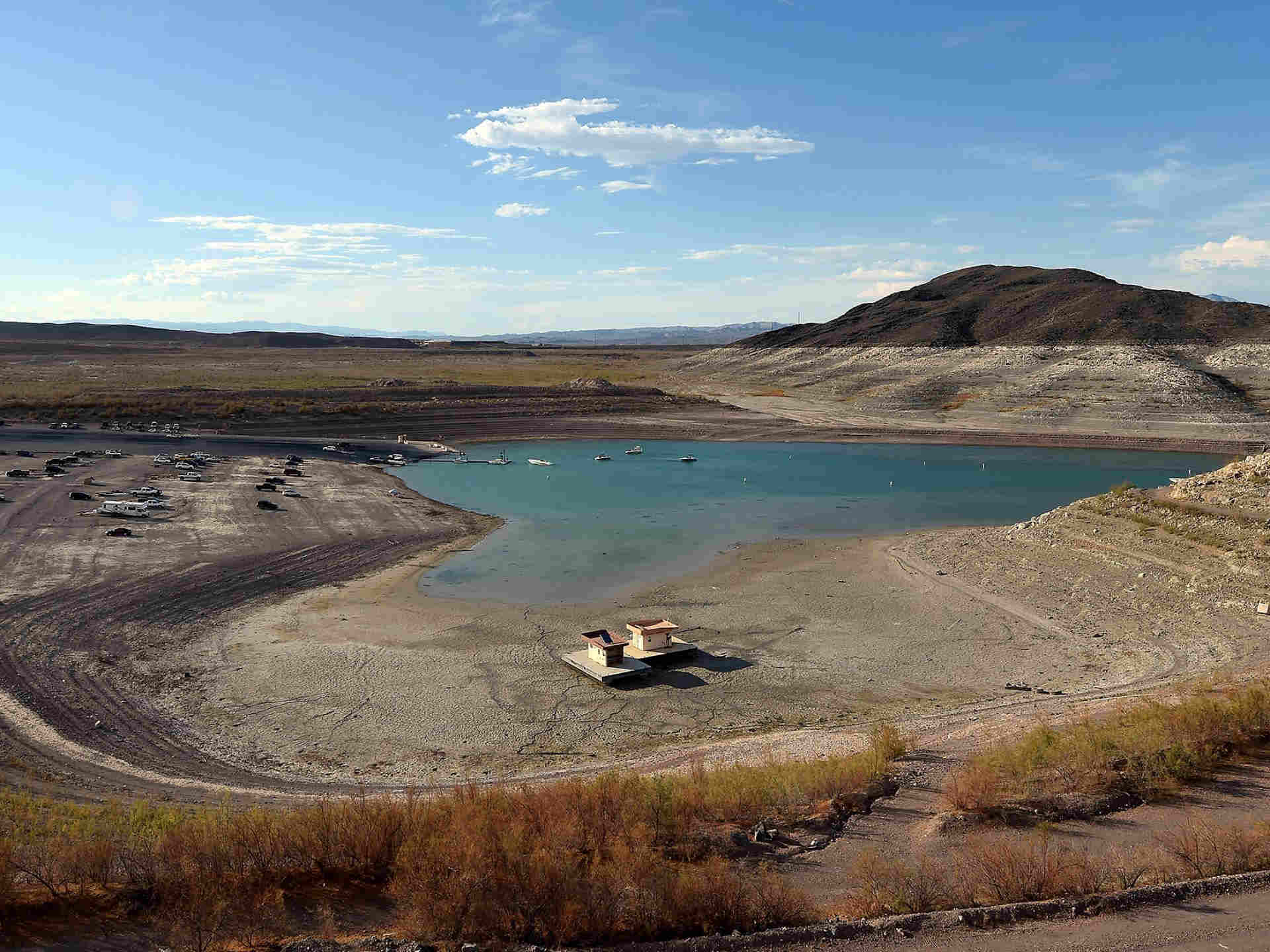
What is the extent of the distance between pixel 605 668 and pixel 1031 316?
12469 cm

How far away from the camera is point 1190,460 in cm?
7956

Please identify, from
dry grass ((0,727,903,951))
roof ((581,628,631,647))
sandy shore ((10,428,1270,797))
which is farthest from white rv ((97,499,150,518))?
dry grass ((0,727,903,951))

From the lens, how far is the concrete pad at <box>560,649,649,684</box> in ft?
88.9

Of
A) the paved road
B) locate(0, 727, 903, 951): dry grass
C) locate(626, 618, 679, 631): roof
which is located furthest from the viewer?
locate(626, 618, 679, 631): roof

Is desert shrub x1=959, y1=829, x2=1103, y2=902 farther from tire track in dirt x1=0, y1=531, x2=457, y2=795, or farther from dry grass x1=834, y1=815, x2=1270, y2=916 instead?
tire track in dirt x1=0, y1=531, x2=457, y2=795

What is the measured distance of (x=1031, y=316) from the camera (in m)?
132

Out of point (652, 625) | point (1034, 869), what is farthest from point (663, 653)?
point (1034, 869)

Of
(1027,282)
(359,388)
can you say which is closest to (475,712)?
(359,388)

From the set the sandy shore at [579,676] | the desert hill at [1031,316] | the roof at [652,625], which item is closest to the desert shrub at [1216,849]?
the sandy shore at [579,676]

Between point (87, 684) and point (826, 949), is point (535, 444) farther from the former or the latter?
point (826, 949)

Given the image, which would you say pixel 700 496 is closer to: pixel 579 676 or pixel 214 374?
pixel 579 676

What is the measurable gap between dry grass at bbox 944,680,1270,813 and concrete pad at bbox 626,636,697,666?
12602mm

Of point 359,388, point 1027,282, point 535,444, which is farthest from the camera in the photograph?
point 1027,282

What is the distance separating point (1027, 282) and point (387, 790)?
533 feet
